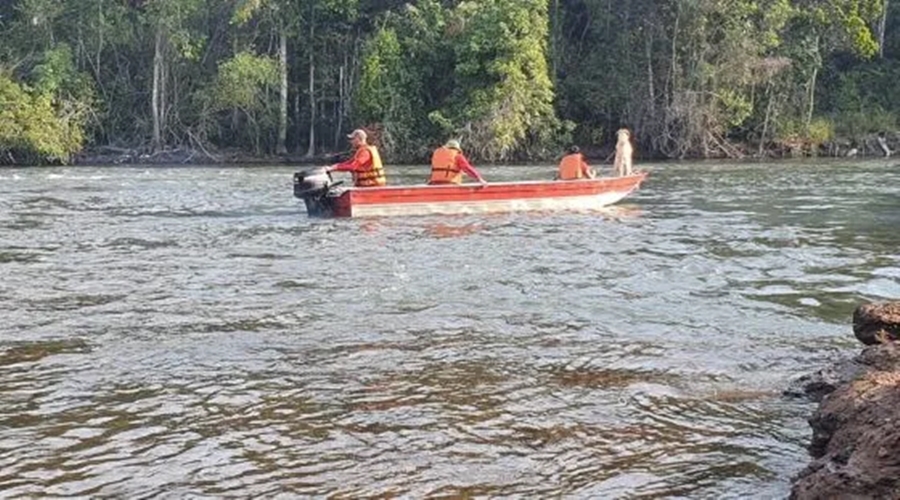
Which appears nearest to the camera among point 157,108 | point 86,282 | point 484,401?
point 484,401

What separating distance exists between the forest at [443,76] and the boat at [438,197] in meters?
15.3

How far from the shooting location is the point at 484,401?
587cm

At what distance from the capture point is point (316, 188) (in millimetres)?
15562

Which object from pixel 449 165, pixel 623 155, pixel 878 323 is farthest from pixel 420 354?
pixel 623 155

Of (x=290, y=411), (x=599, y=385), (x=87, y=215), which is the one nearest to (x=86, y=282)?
(x=290, y=411)

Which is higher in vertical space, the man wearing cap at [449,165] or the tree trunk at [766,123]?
the tree trunk at [766,123]

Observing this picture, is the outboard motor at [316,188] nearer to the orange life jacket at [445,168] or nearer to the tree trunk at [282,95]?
the orange life jacket at [445,168]

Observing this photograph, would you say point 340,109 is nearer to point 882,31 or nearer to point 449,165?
point 882,31

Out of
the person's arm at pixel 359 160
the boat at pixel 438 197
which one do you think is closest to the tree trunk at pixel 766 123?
the boat at pixel 438 197

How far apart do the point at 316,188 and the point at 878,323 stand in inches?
420

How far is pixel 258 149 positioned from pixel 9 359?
100 ft

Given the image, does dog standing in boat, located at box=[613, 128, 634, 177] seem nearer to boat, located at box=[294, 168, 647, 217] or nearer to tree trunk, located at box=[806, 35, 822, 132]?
boat, located at box=[294, 168, 647, 217]

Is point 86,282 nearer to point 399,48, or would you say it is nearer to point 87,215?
point 87,215

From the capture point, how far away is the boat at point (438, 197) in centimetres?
1566
